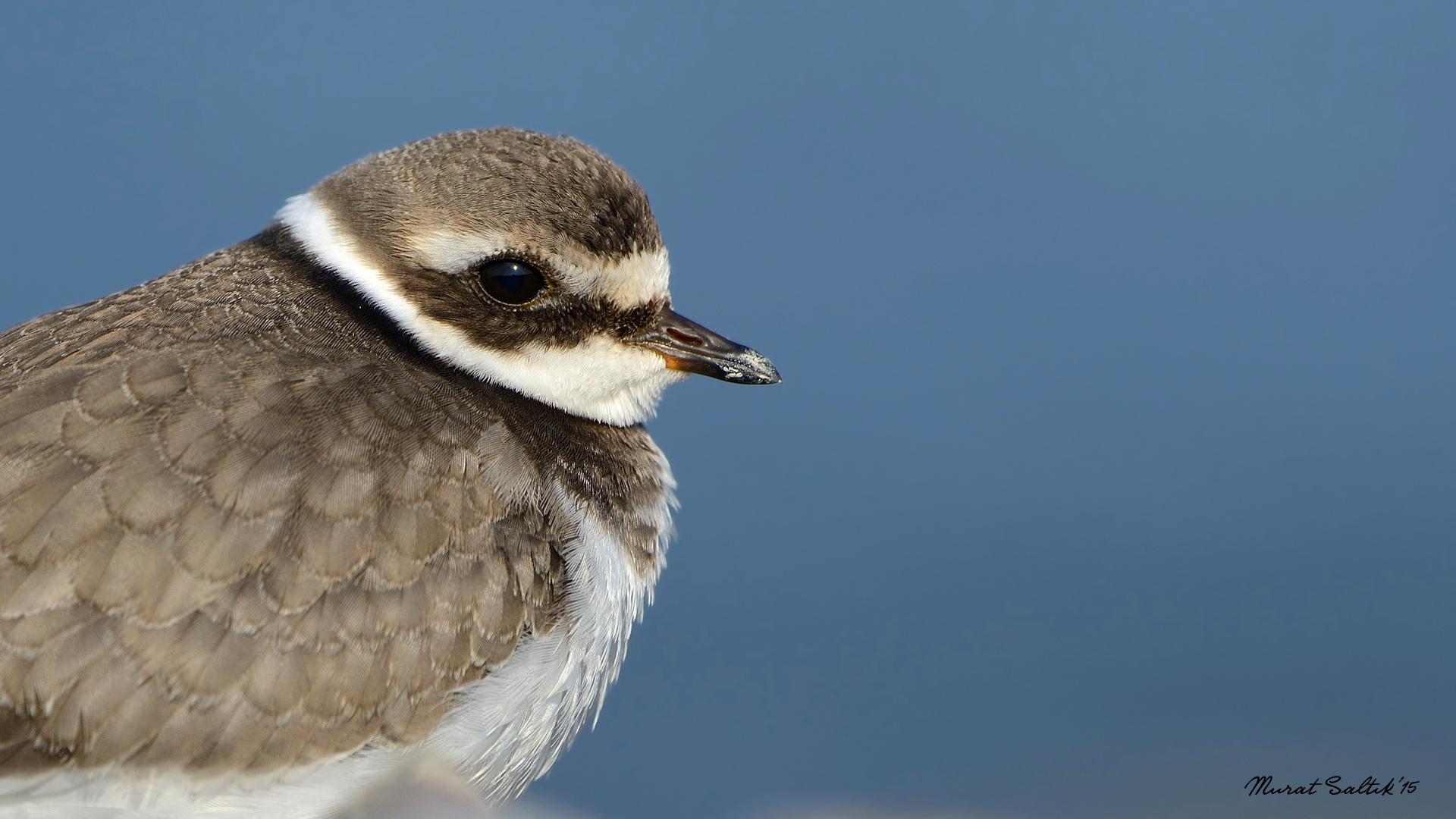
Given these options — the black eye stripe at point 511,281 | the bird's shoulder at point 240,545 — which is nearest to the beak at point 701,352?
the black eye stripe at point 511,281

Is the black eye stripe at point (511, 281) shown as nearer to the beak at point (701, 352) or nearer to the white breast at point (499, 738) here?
the beak at point (701, 352)

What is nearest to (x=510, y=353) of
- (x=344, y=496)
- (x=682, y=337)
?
(x=682, y=337)

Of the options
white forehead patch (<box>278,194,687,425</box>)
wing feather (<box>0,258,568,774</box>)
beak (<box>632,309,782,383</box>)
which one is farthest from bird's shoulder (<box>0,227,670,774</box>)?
beak (<box>632,309,782,383</box>)

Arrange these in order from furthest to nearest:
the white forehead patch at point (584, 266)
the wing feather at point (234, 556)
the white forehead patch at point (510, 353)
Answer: the white forehead patch at point (510, 353) → the white forehead patch at point (584, 266) → the wing feather at point (234, 556)

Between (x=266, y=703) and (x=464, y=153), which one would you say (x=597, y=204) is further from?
(x=266, y=703)

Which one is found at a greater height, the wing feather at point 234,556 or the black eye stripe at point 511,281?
the black eye stripe at point 511,281

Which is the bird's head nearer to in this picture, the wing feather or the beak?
the beak

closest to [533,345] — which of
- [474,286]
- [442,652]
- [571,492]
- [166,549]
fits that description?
[474,286]

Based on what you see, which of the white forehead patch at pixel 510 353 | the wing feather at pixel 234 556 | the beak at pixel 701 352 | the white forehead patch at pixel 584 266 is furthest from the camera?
the beak at pixel 701 352
